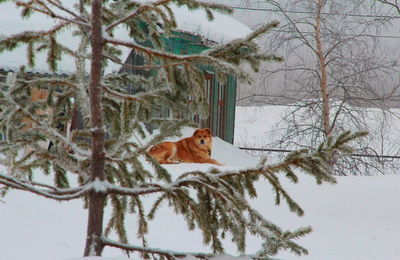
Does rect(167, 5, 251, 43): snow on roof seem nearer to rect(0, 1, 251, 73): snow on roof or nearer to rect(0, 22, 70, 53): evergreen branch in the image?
rect(0, 1, 251, 73): snow on roof

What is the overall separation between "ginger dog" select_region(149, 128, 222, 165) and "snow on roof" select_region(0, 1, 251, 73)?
1819 millimetres

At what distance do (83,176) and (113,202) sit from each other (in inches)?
8.6

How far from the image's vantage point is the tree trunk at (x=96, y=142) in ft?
10.6

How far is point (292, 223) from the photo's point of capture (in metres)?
9.76

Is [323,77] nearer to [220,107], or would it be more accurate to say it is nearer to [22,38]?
[220,107]

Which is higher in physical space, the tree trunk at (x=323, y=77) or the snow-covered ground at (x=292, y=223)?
the tree trunk at (x=323, y=77)

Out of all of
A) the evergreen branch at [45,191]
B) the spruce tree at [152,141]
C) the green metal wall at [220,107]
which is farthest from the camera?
the green metal wall at [220,107]

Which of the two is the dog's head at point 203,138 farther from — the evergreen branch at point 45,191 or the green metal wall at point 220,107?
the evergreen branch at point 45,191

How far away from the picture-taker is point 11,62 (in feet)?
34.5

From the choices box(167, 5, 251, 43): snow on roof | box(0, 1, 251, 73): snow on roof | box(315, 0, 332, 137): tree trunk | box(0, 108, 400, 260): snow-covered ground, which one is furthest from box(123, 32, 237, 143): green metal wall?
box(0, 108, 400, 260): snow-covered ground

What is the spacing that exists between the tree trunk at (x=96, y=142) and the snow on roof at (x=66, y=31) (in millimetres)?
5306

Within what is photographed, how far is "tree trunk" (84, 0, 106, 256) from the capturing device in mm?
3229

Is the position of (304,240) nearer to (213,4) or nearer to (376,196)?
(376,196)

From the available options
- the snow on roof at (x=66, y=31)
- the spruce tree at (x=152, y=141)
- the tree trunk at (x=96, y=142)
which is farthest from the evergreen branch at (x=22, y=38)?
the snow on roof at (x=66, y=31)
